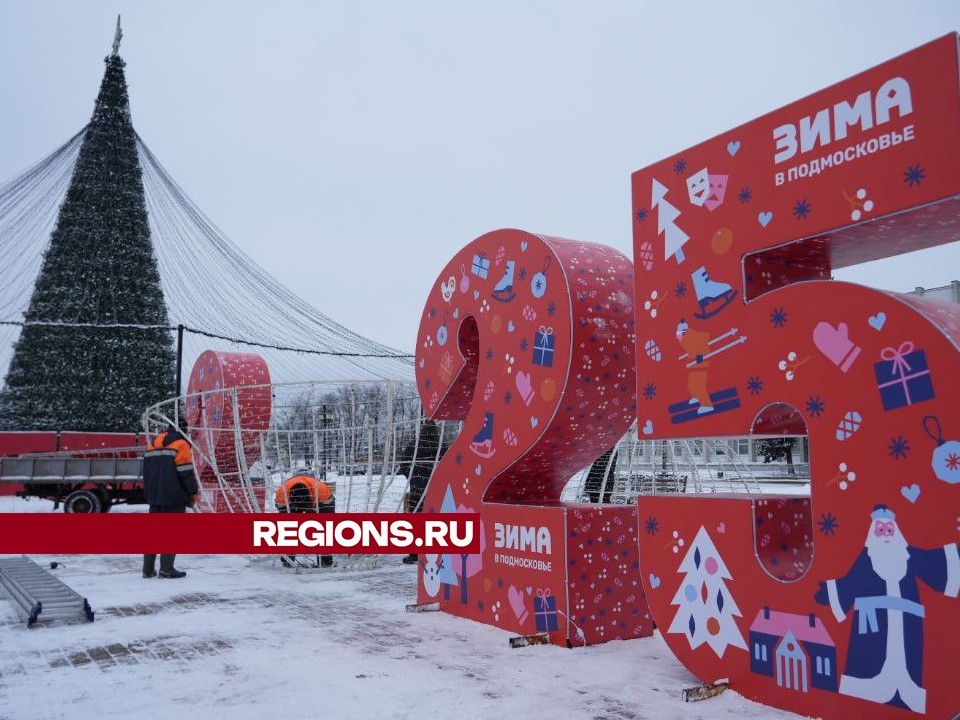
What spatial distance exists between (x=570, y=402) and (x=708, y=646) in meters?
1.71

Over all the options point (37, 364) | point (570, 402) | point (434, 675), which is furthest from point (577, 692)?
point (37, 364)

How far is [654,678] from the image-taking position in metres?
4.28

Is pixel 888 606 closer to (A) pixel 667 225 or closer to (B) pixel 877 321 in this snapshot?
(B) pixel 877 321

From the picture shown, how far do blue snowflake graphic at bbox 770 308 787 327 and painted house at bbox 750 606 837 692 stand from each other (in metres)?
1.35

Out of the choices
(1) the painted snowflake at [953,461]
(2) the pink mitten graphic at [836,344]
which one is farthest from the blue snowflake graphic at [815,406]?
(1) the painted snowflake at [953,461]

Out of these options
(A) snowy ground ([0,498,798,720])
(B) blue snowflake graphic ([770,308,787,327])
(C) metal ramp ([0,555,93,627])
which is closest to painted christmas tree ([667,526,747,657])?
(A) snowy ground ([0,498,798,720])

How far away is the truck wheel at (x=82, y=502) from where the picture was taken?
13.3 m

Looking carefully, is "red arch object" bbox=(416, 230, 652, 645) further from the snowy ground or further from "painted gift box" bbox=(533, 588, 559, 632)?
the snowy ground

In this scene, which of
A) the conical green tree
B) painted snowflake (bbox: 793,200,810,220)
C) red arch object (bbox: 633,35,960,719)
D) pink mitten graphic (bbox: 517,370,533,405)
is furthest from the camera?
the conical green tree

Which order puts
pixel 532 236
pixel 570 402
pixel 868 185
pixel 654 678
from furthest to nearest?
pixel 532 236
pixel 570 402
pixel 654 678
pixel 868 185

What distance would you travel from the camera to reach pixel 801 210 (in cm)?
374

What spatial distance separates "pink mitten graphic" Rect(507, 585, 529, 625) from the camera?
529cm

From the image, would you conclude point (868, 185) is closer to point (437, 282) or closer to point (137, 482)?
point (437, 282)

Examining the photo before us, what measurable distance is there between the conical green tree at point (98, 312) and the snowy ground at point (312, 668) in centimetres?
1265
